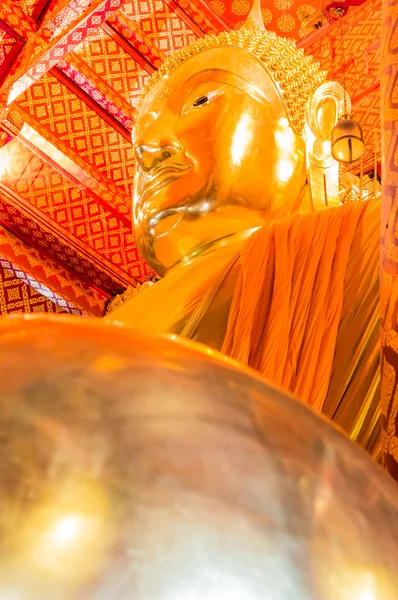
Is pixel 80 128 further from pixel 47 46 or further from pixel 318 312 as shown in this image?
pixel 318 312

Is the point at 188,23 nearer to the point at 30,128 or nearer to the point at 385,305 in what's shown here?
the point at 30,128

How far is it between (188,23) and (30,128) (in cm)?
99

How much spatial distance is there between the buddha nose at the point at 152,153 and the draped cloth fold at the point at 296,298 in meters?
0.47

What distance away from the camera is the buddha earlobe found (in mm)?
2311

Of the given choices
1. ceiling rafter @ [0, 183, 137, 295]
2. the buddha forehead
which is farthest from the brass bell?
ceiling rafter @ [0, 183, 137, 295]

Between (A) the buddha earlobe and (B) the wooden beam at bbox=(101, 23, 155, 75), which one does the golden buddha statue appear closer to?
(A) the buddha earlobe

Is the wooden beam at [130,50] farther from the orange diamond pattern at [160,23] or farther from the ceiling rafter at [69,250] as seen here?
the ceiling rafter at [69,250]

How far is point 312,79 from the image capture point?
2496 millimetres

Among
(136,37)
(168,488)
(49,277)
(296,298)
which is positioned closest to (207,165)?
(296,298)

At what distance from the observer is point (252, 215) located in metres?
2.19

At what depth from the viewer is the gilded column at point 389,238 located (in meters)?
0.95

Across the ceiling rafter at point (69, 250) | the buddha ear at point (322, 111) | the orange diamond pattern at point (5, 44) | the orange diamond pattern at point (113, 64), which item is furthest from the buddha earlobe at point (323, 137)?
the ceiling rafter at point (69, 250)

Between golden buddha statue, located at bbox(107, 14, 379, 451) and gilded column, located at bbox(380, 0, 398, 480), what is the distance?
16.2 inches

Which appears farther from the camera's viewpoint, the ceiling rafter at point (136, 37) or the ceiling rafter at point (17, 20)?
the ceiling rafter at point (136, 37)
